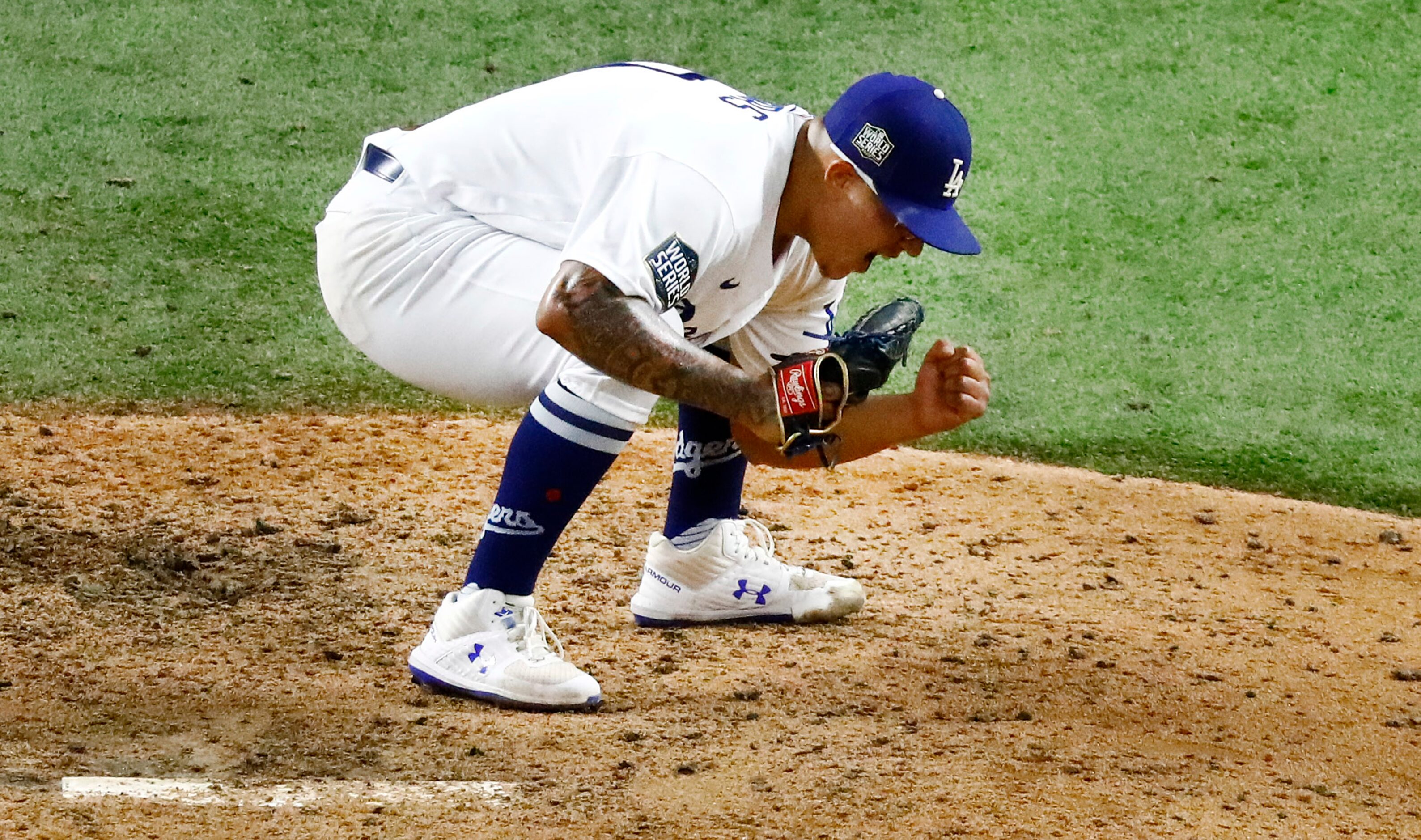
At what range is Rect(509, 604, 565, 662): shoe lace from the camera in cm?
260

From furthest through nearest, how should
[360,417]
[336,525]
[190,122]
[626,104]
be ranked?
[190,122], [360,417], [336,525], [626,104]

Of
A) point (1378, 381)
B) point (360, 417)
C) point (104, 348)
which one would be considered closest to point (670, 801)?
point (360, 417)

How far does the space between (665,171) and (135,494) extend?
6.36ft

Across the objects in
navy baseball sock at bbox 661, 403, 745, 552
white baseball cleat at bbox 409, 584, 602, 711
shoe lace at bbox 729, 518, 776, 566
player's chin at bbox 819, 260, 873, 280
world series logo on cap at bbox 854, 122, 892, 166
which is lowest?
white baseball cleat at bbox 409, 584, 602, 711

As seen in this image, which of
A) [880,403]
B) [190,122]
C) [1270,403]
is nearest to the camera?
[880,403]

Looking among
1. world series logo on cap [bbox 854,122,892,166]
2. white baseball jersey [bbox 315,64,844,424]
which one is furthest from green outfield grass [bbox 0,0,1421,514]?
world series logo on cap [bbox 854,122,892,166]

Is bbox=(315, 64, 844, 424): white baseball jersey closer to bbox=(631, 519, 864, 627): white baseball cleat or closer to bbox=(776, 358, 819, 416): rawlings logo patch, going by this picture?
bbox=(776, 358, 819, 416): rawlings logo patch

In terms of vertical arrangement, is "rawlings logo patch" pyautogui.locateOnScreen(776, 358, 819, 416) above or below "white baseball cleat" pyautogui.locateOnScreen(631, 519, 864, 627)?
above

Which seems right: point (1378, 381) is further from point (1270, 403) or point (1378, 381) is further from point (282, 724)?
point (282, 724)

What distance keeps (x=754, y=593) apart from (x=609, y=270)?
1.10 m

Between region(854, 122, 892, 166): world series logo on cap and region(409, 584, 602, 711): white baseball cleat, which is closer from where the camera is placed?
region(854, 122, 892, 166): world series logo on cap

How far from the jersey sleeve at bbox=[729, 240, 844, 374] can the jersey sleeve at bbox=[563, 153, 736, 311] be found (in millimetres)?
596

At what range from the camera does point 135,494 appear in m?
3.57

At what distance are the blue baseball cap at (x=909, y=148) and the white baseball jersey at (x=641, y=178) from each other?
144 mm
